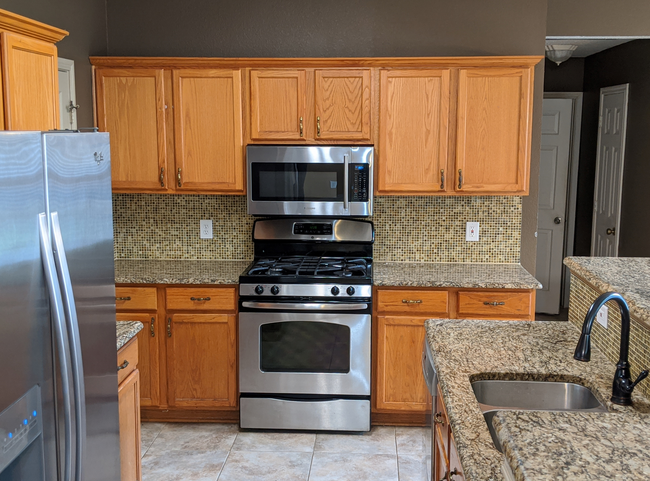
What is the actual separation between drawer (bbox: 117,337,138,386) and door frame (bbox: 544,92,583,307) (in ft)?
14.7

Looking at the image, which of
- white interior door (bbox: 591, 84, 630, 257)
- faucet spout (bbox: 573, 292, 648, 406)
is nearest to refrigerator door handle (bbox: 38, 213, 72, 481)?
faucet spout (bbox: 573, 292, 648, 406)

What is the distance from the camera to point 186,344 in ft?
12.5

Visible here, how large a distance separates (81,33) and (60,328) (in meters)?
2.78

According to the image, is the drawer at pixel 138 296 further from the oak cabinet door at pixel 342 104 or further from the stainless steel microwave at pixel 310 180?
the oak cabinet door at pixel 342 104

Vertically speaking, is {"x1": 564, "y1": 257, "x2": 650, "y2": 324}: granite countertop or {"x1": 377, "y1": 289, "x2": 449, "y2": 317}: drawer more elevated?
{"x1": 564, "y1": 257, "x2": 650, "y2": 324}: granite countertop

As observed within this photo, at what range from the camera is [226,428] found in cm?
387

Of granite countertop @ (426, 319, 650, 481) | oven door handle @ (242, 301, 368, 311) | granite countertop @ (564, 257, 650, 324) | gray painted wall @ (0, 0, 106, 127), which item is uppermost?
gray painted wall @ (0, 0, 106, 127)

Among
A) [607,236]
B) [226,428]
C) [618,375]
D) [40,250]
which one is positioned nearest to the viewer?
[40,250]

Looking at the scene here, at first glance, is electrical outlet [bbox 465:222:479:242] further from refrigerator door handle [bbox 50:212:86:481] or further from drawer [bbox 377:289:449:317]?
refrigerator door handle [bbox 50:212:86:481]

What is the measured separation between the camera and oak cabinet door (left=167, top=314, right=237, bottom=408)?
12.4ft

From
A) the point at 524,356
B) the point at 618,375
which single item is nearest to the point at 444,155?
the point at 524,356

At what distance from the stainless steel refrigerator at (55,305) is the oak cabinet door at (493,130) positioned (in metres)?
2.39

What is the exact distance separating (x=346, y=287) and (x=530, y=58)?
1.66 m

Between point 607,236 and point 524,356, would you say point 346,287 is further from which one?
point 607,236
